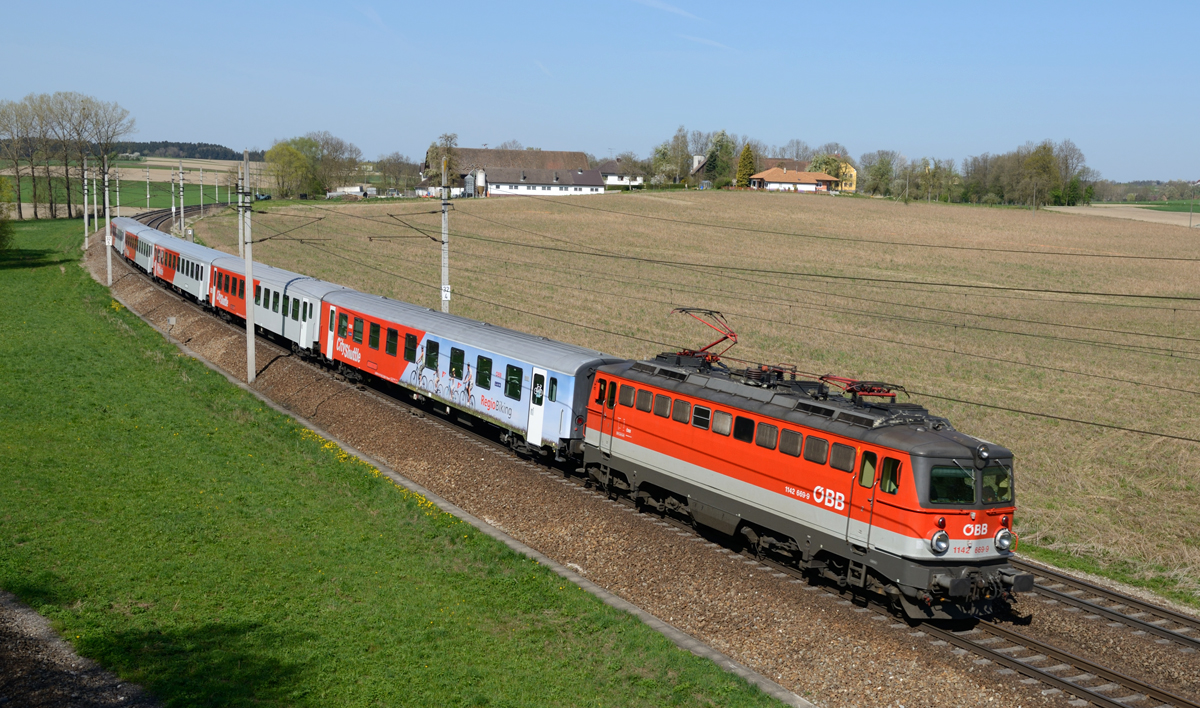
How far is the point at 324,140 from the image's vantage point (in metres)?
156

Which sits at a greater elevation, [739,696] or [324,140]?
[324,140]

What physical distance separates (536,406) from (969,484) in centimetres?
1084

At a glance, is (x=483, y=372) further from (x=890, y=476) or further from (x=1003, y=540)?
(x=1003, y=540)

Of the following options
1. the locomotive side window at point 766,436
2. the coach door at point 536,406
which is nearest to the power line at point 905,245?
the coach door at point 536,406

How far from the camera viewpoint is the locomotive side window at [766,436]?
608 inches

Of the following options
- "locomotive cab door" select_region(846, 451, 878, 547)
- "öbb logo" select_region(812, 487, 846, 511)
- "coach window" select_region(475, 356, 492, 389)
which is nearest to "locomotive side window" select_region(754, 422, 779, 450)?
"öbb logo" select_region(812, 487, 846, 511)

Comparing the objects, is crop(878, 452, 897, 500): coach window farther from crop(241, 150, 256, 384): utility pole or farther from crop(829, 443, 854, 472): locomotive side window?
crop(241, 150, 256, 384): utility pole

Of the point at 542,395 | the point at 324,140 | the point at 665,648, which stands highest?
the point at 324,140

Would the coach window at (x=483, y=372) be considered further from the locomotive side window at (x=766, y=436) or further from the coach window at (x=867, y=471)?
the coach window at (x=867, y=471)

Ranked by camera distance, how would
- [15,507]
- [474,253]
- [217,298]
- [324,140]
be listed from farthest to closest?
[324,140] < [474,253] < [217,298] < [15,507]

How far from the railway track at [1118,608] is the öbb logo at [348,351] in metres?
21.4

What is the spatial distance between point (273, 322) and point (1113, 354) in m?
35.7

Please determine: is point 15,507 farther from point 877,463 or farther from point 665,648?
point 877,463

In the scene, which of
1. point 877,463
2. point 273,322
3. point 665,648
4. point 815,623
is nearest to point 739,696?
point 665,648
